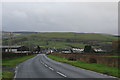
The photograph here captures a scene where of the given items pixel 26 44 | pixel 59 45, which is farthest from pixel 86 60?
pixel 26 44

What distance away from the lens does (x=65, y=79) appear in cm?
1326

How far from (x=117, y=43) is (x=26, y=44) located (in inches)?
6018

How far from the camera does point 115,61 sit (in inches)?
857

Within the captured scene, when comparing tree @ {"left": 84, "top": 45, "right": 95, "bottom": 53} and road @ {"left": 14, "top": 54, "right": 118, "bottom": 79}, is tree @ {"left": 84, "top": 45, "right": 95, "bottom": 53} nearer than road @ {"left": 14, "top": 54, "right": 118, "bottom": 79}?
No

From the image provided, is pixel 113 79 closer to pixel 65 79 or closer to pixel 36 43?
pixel 65 79

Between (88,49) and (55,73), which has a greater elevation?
(55,73)

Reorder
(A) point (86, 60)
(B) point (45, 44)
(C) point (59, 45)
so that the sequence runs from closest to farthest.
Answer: (A) point (86, 60), (C) point (59, 45), (B) point (45, 44)

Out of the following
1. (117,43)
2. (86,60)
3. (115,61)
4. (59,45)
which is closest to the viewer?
(117,43)

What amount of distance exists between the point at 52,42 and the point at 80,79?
154 meters

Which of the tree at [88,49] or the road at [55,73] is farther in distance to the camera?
the tree at [88,49]

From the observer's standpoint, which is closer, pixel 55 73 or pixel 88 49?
pixel 55 73

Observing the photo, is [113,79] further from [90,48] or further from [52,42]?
[52,42]

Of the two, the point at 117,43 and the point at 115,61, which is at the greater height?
the point at 117,43

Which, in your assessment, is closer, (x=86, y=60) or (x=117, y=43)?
(x=117, y=43)
